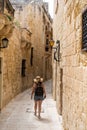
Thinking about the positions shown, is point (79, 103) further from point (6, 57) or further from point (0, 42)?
point (6, 57)

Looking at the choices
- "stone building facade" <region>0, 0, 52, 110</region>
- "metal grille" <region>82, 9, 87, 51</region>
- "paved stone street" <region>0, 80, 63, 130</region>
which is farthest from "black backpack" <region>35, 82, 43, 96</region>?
"metal grille" <region>82, 9, 87, 51</region>

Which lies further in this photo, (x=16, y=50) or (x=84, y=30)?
(x=16, y=50)

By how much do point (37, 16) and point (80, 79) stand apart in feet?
67.5

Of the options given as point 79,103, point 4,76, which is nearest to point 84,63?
point 79,103

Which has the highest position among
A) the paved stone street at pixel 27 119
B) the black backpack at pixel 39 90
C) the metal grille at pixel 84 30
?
the metal grille at pixel 84 30

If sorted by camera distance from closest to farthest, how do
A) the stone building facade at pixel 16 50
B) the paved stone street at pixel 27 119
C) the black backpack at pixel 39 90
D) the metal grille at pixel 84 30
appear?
the metal grille at pixel 84 30 < the paved stone street at pixel 27 119 < the black backpack at pixel 39 90 < the stone building facade at pixel 16 50

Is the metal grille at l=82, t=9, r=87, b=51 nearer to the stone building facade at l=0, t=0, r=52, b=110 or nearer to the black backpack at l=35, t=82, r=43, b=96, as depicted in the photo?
the stone building facade at l=0, t=0, r=52, b=110

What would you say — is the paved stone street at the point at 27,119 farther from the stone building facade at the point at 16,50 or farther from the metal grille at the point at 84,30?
the metal grille at the point at 84,30

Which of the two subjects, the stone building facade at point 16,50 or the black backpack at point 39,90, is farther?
the stone building facade at point 16,50

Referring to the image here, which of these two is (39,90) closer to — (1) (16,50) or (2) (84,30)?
(2) (84,30)

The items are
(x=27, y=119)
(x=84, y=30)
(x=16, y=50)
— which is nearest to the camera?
(x=84, y=30)

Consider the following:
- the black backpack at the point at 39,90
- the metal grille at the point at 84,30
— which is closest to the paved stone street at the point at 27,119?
the black backpack at the point at 39,90

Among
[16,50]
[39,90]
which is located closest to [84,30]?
[39,90]

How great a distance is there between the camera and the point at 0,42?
9.98 m
